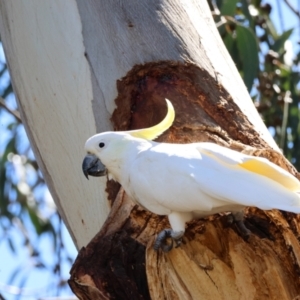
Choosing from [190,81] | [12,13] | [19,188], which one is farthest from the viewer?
[19,188]

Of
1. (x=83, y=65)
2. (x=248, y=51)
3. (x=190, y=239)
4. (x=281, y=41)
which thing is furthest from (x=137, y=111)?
(x=281, y=41)

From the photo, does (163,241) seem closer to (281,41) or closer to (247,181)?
(247,181)

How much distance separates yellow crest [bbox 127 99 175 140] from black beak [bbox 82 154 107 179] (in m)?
0.12

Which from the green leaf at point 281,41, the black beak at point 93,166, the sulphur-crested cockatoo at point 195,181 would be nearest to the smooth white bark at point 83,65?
the black beak at point 93,166

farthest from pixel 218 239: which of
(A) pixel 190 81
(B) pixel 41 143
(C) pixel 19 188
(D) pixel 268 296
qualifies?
(C) pixel 19 188

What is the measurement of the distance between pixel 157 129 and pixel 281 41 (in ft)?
5.54

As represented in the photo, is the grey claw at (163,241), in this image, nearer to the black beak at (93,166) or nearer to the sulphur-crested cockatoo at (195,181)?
the sulphur-crested cockatoo at (195,181)

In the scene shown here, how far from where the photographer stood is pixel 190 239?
1.77 m

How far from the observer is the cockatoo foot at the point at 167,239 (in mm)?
1663

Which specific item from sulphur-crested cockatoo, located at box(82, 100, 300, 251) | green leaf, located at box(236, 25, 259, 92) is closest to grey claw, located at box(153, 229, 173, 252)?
sulphur-crested cockatoo, located at box(82, 100, 300, 251)

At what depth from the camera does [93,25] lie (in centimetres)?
210

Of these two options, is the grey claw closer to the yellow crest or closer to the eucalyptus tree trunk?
the eucalyptus tree trunk

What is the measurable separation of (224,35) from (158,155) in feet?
4.93

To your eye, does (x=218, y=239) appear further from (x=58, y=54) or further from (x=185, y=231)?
(x=58, y=54)
